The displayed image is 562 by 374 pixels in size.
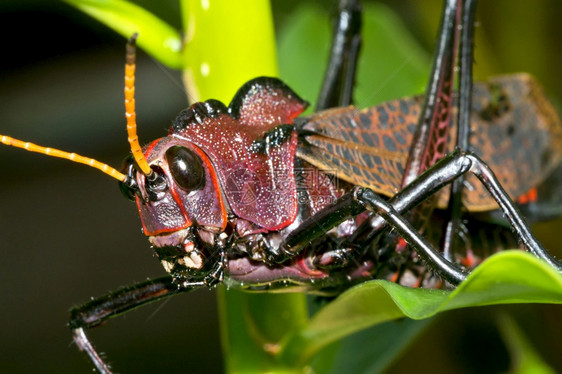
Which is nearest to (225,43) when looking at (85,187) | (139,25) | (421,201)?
(139,25)

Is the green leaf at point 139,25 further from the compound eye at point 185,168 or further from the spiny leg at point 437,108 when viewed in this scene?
the spiny leg at point 437,108

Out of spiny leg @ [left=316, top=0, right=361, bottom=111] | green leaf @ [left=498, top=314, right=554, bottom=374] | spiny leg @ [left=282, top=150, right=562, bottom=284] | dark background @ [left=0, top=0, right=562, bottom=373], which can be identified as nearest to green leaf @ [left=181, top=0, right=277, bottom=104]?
spiny leg @ [left=282, top=150, right=562, bottom=284]

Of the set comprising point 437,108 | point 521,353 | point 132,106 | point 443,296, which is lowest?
point 521,353

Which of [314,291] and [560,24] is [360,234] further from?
[560,24]

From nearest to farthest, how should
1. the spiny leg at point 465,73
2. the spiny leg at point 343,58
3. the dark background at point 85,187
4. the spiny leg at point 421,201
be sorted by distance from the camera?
the spiny leg at point 421,201 → the spiny leg at point 465,73 → the spiny leg at point 343,58 → the dark background at point 85,187

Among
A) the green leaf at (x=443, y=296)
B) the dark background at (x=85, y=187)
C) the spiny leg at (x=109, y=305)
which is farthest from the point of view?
the dark background at (x=85, y=187)

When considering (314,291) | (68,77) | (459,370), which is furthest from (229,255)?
(68,77)

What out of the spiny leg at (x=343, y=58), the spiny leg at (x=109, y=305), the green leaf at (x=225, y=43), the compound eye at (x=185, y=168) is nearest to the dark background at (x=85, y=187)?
the spiny leg at (x=343, y=58)

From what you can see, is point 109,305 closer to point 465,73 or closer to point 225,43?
point 225,43
